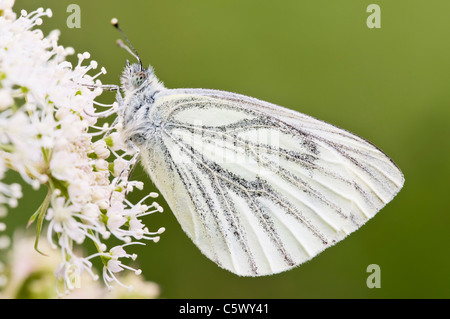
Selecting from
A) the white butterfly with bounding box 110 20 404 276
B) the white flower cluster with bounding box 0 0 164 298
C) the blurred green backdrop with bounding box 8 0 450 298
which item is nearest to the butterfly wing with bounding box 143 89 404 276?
the white butterfly with bounding box 110 20 404 276

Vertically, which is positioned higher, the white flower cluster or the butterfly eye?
the butterfly eye

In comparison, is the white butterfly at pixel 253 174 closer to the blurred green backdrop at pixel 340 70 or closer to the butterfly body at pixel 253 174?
the butterfly body at pixel 253 174

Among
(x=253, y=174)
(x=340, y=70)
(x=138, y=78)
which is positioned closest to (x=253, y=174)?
(x=253, y=174)

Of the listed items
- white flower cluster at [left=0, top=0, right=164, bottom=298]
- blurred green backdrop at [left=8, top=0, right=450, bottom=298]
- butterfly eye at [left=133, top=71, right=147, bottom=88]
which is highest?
blurred green backdrop at [left=8, top=0, right=450, bottom=298]

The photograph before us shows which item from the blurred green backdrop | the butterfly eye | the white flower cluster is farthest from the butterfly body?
the blurred green backdrop

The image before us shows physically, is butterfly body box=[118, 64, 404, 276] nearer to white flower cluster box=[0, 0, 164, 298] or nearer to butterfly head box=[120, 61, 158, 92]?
butterfly head box=[120, 61, 158, 92]

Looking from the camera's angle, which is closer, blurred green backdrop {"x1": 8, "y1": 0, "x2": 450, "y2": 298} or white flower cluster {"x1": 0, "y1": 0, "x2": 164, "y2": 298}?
white flower cluster {"x1": 0, "y1": 0, "x2": 164, "y2": 298}

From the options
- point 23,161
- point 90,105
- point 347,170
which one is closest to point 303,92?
point 347,170

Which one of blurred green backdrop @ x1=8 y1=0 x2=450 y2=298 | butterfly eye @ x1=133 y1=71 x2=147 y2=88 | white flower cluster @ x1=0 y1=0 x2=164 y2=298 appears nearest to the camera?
white flower cluster @ x1=0 y1=0 x2=164 y2=298

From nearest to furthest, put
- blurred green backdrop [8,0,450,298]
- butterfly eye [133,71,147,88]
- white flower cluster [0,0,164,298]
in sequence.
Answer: white flower cluster [0,0,164,298]
butterfly eye [133,71,147,88]
blurred green backdrop [8,0,450,298]
